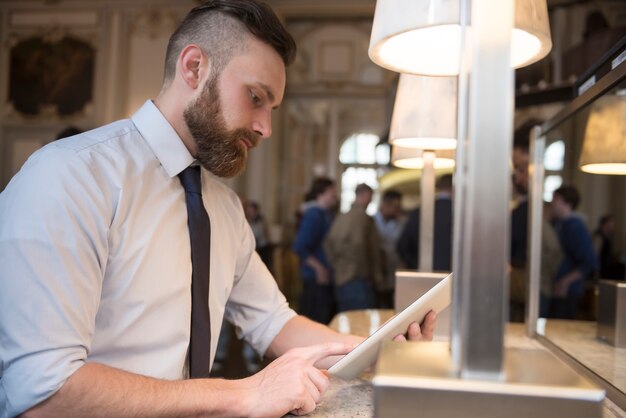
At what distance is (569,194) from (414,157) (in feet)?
4.53

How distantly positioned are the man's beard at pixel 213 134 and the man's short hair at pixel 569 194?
1.92 m

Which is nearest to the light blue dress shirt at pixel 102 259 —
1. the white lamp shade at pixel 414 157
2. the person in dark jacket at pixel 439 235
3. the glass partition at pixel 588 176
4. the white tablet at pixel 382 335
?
the white tablet at pixel 382 335

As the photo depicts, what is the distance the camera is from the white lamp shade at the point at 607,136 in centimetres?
130

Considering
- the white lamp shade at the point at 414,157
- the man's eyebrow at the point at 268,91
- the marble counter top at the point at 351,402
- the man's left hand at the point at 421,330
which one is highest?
the man's eyebrow at the point at 268,91

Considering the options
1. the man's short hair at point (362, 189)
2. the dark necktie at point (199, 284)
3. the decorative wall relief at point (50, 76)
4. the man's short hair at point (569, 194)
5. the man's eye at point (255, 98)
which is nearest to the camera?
the dark necktie at point (199, 284)

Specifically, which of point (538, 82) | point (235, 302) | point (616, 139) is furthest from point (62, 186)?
point (538, 82)

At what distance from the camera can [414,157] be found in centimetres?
185

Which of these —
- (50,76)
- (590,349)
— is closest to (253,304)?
(590,349)

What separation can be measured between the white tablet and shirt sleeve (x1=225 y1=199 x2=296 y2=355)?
0.61m

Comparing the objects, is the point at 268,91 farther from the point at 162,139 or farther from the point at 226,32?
the point at 162,139

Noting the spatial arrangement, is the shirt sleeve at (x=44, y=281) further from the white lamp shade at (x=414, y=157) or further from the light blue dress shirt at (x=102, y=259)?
the white lamp shade at (x=414, y=157)

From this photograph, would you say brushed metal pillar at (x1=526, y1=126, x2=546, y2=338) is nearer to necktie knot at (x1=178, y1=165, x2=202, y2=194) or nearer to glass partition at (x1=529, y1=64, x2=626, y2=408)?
glass partition at (x1=529, y1=64, x2=626, y2=408)

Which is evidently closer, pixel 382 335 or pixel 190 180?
pixel 382 335

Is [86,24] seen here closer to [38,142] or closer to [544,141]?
[38,142]
